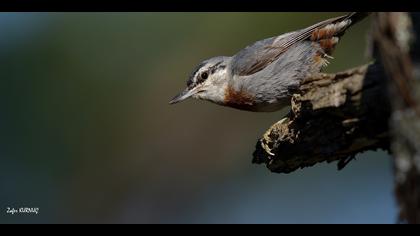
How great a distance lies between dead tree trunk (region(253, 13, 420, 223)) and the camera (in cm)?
265

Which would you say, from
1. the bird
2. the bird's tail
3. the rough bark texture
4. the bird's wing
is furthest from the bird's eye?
the rough bark texture

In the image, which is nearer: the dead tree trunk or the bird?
A: the dead tree trunk

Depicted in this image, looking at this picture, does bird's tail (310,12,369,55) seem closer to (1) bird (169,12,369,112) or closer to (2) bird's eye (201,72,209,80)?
(1) bird (169,12,369,112)

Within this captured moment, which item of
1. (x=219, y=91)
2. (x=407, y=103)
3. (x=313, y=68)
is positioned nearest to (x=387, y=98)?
(x=407, y=103)

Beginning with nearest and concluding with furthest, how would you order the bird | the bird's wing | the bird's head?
the bird → the bird's wing → the bird's head

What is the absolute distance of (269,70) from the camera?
616 cm

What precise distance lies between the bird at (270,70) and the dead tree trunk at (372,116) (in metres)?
0.90

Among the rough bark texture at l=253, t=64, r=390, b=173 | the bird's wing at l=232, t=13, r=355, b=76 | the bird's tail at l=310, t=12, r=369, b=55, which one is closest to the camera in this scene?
the rough bark texture at l=253, t=64, r=390, b=173

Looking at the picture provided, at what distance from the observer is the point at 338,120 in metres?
3.62

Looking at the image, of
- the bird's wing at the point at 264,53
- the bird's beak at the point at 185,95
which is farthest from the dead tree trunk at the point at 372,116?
the bird's beak at the point at 185,95

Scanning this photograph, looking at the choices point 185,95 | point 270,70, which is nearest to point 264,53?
point 270,70

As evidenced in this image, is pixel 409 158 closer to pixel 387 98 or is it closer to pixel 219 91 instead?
pixel 387 98

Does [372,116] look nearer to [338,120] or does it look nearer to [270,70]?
[338,120]

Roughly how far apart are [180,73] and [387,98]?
6.07m
